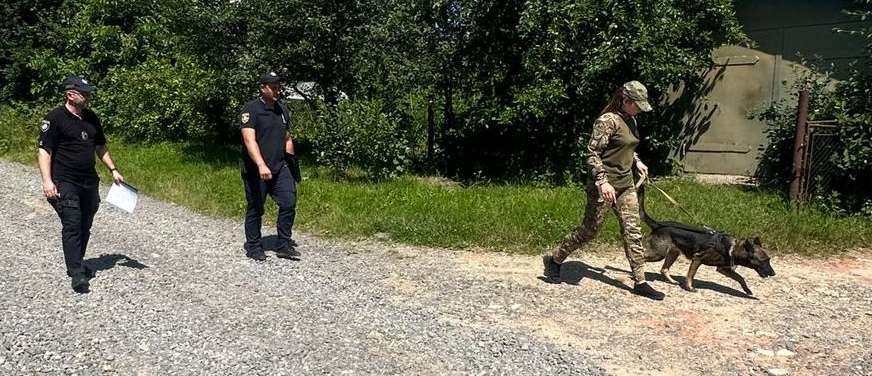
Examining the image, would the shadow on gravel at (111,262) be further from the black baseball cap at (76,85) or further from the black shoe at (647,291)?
the black shoe at (647,291)

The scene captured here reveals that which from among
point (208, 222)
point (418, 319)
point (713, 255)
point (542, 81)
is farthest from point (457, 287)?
point (542, 81)

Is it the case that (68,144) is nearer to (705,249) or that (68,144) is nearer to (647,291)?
(647,291)

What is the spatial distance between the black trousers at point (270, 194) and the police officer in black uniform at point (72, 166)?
1.29 meters

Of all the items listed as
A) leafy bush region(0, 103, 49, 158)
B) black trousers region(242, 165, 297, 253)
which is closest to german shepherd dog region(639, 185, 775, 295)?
black trousers region(242, 165, 297, 253)

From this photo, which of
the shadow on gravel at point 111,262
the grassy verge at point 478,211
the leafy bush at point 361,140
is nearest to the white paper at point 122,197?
the shadow on gravel at point 111,262

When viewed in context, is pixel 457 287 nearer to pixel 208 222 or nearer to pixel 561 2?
pixel 208 222

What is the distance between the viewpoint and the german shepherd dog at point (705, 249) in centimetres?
533

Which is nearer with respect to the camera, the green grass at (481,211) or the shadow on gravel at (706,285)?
the shadow on gravel at (706,285)

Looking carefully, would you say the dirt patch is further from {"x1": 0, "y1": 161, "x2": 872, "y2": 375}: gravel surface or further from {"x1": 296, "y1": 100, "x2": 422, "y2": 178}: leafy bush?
{"x1": 296, "y1": 100, "x2": 422, "y2": 178}: leafy bush

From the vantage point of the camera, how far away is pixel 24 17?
20688 millimetres

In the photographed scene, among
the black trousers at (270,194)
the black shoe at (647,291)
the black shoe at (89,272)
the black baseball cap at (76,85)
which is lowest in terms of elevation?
the black shoe at (647,291)

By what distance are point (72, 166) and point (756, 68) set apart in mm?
10016

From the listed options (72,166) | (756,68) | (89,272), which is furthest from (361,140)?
(756,68)

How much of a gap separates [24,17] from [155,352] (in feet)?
68.2
